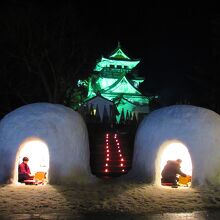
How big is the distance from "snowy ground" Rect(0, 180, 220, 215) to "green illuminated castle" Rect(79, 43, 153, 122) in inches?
1096

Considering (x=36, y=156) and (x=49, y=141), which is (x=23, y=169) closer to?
(x=49, y=141)

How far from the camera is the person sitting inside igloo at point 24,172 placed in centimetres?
1094

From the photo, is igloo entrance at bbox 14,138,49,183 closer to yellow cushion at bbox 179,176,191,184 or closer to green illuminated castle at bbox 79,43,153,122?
yellow cushion at bbox 179,176,191,184

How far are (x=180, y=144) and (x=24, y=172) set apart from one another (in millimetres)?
4291

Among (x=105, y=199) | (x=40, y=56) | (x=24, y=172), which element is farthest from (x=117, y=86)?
(x=105, y=199)

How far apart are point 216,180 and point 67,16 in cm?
1756

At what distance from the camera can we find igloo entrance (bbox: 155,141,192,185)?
36.5 ft

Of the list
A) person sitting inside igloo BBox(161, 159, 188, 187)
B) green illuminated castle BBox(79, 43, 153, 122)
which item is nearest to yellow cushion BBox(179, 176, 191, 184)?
person sitting inside igloo BBox(161, 159, 188, 187)

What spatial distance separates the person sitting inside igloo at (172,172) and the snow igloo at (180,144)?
0.55ft

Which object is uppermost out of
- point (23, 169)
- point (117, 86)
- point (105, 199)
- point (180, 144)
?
point (117, 86)

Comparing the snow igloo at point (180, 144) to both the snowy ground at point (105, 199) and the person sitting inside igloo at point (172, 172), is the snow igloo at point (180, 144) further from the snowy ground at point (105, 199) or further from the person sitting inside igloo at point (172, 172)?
the snowy ground at point (105, 199)

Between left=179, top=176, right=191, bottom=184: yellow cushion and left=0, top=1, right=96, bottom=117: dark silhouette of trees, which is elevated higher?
left=0, top=1, right=96, bottom=117: dark silhouette of trees

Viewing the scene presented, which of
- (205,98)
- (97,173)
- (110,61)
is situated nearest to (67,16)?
(205,98)

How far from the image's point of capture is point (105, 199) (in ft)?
31.1
